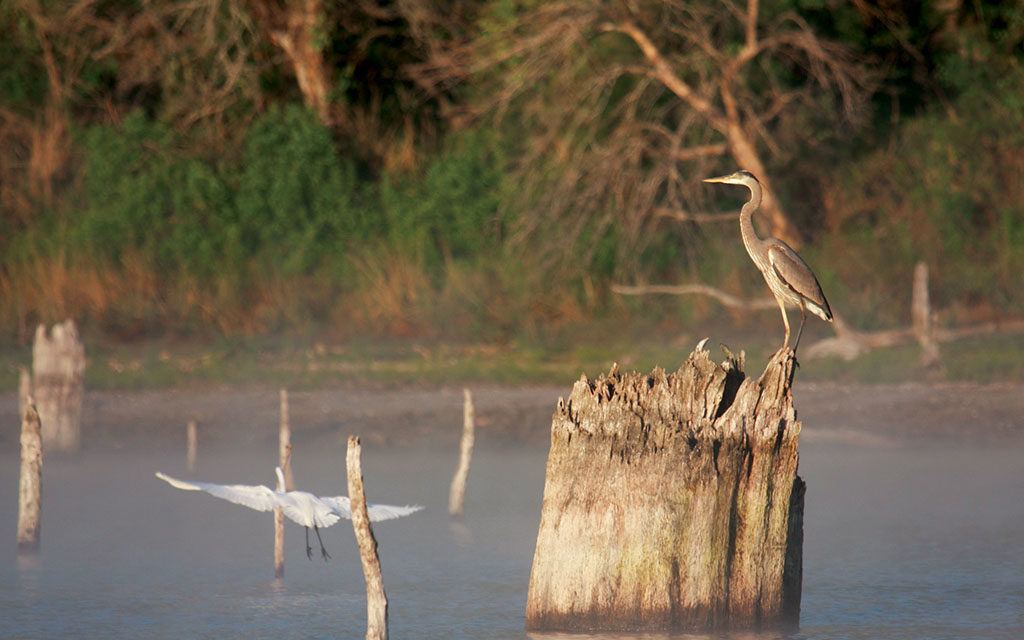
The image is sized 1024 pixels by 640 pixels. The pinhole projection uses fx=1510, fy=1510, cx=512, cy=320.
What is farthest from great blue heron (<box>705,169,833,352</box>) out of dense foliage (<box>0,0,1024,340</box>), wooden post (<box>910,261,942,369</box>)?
dense foliage (<box>0,0,1024,340</box>)

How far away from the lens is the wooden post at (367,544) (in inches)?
276

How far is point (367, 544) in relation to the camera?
7152mm

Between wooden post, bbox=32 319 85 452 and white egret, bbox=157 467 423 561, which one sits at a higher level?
wooden post, bbox=32 319 85 452

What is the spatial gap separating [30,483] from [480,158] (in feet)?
36.1

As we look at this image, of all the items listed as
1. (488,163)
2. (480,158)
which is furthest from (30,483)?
(488,163)

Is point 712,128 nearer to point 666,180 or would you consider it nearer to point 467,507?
point 666,180

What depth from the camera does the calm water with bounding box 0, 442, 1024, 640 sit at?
30.2ft

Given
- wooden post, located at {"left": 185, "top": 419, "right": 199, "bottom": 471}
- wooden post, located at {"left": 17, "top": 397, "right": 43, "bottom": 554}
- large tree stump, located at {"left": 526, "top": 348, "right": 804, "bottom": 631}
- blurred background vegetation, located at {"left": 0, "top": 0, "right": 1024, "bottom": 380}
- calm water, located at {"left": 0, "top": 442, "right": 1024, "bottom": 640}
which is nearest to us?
large tree stump, located at {"left": 526, "top": 348, "right": 804, "bottom": 631}

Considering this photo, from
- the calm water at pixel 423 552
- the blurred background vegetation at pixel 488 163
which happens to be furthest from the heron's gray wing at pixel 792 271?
the blurred background vegetation at pixel 488 163

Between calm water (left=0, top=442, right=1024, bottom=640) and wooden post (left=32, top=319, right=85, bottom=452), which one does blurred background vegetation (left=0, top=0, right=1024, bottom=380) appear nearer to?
calm water (left=0, top=442, right=1024, bottom=640)

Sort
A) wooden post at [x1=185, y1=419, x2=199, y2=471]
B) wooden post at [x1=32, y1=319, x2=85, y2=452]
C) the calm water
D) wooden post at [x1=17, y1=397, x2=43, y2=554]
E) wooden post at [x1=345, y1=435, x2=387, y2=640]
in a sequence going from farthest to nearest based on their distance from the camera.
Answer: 1. wooden post at [x1=185, y1=419, x2=199, y2=471]
2. wooden post at [x1=32, y1=319, x2=85, y2=452]
3. wooden post at [x1=17, y1=397, x2=43, y2=554]
4. the calm water
5. wooden post at [x1=345, y1=435, x2=387, y2=640]

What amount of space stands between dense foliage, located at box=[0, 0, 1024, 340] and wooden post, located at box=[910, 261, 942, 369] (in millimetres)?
1781

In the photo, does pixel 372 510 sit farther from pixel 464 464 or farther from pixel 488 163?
pixel 488 163

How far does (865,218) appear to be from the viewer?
2062 centimetres
